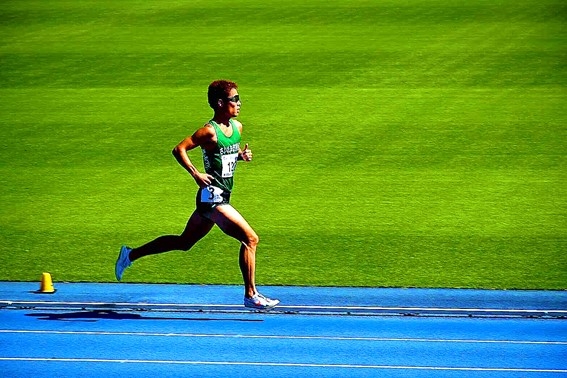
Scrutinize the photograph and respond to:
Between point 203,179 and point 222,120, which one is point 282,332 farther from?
point 222,120

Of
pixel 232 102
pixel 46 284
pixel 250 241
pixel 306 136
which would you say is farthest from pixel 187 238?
pixel 306 136

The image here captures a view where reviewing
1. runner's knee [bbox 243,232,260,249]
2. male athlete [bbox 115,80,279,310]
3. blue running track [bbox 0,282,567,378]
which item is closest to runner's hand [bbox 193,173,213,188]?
male athlete [bbox 115,80,279,310]

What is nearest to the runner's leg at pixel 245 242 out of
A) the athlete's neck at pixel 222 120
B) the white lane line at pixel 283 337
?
the white lane line at pixel 283 337

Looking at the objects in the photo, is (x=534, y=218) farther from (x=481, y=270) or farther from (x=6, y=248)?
(x=6, y=248)

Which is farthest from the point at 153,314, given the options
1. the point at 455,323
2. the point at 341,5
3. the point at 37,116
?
the point at 341,5

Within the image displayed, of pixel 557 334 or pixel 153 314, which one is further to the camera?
pixel 153 314

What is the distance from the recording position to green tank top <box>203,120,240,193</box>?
33.3ft

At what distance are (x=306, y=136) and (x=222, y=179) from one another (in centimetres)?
856

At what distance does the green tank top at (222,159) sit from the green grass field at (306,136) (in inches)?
68.6

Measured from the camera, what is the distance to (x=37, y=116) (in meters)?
20.3

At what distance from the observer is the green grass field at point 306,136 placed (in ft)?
41.5

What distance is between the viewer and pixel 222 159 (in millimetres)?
10180

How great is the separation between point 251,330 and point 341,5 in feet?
67.2

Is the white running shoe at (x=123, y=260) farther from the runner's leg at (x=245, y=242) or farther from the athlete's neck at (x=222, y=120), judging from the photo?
the athlete's neck at (x=222, y=120)
